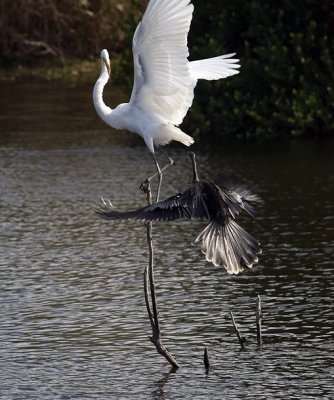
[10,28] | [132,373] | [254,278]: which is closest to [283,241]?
[254,278]

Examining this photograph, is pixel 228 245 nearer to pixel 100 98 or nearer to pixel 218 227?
pixel 218 227

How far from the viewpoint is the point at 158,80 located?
11492mm

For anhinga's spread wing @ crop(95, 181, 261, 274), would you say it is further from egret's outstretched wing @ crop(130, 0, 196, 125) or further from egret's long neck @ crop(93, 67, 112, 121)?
egret's long neck @ crop(93, 67, 112, 121)

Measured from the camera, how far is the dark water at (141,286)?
10492 millimetres

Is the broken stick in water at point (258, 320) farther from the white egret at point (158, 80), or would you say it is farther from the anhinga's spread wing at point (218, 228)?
the white egret at point (158, 80)

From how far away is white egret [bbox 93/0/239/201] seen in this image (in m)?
10.9

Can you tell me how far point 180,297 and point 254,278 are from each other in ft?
3.60

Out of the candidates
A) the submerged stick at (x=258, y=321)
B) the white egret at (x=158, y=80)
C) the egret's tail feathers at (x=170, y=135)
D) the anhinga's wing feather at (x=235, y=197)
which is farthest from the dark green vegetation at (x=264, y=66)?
the anhinga's wing feather at (x=235, y=197)

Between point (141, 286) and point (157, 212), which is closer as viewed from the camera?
point (157, 212)

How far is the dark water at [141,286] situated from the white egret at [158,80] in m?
1.68

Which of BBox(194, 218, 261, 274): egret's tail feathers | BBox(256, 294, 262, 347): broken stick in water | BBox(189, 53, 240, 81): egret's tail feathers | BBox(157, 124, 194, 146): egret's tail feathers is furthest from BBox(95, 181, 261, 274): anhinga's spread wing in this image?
BBox(189, 53, 240, 81): egret's tail feathers

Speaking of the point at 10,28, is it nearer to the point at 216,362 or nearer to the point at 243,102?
the point at 243,102

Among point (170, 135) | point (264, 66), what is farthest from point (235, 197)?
point (264, 66)

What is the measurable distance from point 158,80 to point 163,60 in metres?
0.29
